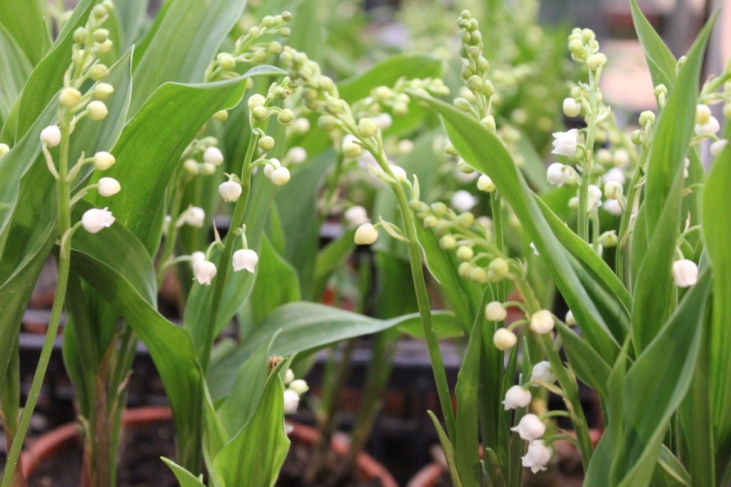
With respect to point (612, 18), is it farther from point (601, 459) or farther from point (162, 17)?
point (601, 459)

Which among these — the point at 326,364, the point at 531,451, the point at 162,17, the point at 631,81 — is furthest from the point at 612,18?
the point at 531,451

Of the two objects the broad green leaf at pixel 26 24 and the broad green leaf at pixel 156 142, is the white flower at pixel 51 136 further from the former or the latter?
the broad green leaf at pixel 26 24

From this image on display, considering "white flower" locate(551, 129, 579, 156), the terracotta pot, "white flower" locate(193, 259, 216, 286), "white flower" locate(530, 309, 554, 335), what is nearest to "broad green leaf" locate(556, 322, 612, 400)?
"white flower" locate(530, 309, 554, 335)

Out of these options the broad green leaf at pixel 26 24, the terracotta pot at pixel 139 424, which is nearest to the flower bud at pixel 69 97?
the broad green leaf at pixel 26 24

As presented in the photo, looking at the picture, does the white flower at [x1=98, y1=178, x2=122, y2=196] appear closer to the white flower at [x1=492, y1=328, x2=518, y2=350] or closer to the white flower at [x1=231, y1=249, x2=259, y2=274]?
the white flower at [x1=231, y1=249, x2=259, y2=274]

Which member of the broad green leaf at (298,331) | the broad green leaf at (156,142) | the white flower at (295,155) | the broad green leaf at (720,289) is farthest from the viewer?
the white flower at (295,155)

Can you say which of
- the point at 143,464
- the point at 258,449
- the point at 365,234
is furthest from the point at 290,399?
the point at 143,464
